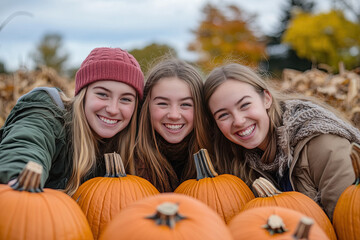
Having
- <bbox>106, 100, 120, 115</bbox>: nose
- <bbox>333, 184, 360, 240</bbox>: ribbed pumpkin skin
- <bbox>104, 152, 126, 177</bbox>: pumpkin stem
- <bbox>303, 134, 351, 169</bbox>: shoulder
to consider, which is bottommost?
<bbox>333, 184, 360, 240</bbox>: ribbed pumpkin skin

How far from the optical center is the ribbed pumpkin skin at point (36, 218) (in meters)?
1.55

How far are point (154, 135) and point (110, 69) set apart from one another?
31.4 inches

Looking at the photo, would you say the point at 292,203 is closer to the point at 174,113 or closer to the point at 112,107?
the point at 174,113

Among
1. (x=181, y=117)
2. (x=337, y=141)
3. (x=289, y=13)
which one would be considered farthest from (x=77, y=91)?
(x=289, y=13)

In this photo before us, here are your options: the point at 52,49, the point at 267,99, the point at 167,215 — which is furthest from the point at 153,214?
the point at 52,49

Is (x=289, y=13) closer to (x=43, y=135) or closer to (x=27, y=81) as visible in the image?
(x=27, y=81)

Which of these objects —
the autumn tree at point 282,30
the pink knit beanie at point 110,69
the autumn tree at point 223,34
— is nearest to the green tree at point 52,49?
the autumn tree at point 223,34

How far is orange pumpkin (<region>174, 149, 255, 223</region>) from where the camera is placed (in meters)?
2.35

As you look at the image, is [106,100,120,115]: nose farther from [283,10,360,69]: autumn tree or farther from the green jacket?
[283,10,360,69]: autumn tree

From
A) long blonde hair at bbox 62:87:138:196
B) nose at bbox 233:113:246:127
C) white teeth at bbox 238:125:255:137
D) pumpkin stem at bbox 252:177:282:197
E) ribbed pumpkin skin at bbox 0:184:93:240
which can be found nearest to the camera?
ribbed pumpkin skin at bbox 0:184:93:240

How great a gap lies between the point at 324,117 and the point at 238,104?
2.47ft

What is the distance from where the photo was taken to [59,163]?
2.81m

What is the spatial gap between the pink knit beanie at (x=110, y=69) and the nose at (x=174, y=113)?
0.37 metres

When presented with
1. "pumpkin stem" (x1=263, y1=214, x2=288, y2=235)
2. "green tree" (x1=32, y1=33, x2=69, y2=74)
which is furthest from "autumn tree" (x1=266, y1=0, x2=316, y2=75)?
"pumpkin stem" (x1=263, y1=214, x2=288, y2=235)
